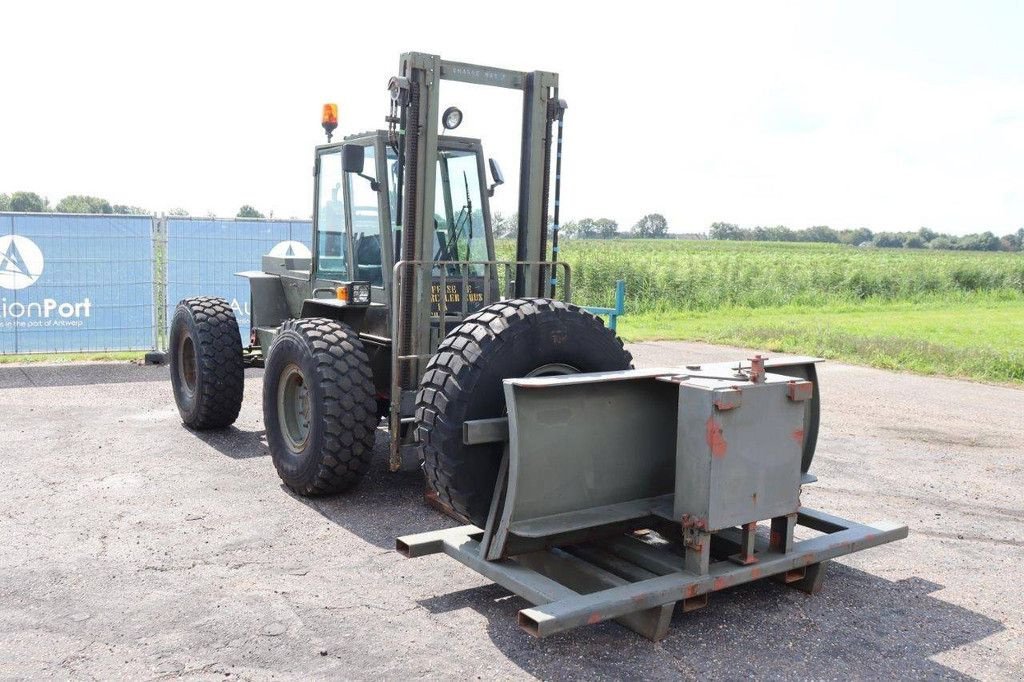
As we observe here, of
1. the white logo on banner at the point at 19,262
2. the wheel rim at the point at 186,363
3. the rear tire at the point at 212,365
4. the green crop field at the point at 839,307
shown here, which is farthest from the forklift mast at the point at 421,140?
the green crop field at the point at 839,307

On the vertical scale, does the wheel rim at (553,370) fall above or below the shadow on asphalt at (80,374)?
above

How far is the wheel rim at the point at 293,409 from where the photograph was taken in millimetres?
6711

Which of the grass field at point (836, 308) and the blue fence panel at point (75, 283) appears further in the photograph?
the grass field at point (836, 308)

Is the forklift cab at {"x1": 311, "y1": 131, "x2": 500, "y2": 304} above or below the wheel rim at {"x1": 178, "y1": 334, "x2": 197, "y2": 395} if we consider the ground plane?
above

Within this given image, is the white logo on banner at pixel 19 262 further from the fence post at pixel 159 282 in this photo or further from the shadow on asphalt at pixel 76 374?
the fence post at pixel 159 282

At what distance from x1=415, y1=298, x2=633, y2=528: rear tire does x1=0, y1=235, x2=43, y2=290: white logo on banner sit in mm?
9979

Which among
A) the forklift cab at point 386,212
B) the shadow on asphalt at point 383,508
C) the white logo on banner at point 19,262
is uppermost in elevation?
the forklift cab at point 386,212

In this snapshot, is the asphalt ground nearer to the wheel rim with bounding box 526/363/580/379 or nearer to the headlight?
the wheel rim with bounding box 526/363/580/379

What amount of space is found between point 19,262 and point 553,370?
34.0 feet

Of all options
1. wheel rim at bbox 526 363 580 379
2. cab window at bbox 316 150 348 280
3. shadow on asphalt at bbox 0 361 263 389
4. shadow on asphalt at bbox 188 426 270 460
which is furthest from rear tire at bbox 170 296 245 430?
wheel rim at bbox 526 363 580 379

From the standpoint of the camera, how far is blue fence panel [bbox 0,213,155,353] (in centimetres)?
1266

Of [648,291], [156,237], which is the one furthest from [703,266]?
[156,237]

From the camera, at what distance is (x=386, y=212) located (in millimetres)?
6820

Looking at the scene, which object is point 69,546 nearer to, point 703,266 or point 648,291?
point 648,291
